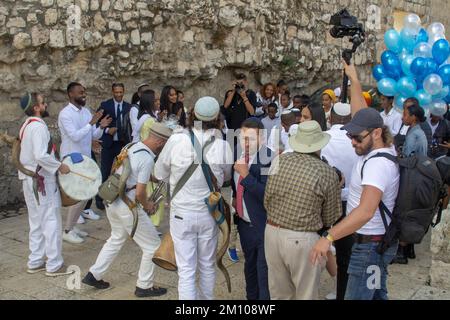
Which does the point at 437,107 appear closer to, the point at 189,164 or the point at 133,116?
the point at 133,116

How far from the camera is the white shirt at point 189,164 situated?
4004 millimetres

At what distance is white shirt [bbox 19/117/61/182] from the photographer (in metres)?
5.02

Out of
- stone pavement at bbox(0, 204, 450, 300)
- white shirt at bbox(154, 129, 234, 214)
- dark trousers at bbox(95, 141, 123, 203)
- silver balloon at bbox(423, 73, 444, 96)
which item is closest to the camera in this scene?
white shirt at bbox(154, 129, 234, 214)

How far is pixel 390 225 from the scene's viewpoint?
3.56 metres

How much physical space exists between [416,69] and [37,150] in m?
4.86

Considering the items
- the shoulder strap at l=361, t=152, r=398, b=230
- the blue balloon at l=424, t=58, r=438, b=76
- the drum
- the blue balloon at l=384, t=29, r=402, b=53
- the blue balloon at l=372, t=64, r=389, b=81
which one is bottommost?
the drum

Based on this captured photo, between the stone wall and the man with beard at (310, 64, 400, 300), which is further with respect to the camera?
the stone wall

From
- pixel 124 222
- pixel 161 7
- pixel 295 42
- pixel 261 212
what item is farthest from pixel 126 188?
pixel 295 42

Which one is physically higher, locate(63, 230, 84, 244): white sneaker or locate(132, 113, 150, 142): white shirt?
locate(132, 113, 150, 142): white shirt

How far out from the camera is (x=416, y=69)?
716cm

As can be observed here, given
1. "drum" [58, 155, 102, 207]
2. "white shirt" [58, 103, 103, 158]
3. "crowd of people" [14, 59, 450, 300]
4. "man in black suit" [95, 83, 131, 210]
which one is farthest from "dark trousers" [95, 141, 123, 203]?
"crowd of people" [14, 59, 450, 300]

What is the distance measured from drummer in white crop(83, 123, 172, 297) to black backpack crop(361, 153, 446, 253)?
1809mm

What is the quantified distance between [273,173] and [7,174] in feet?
16.2

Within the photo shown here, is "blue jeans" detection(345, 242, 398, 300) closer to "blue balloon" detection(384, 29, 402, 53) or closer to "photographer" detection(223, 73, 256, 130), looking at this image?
"blue balloon" detection(384, 29, 402, 53)
